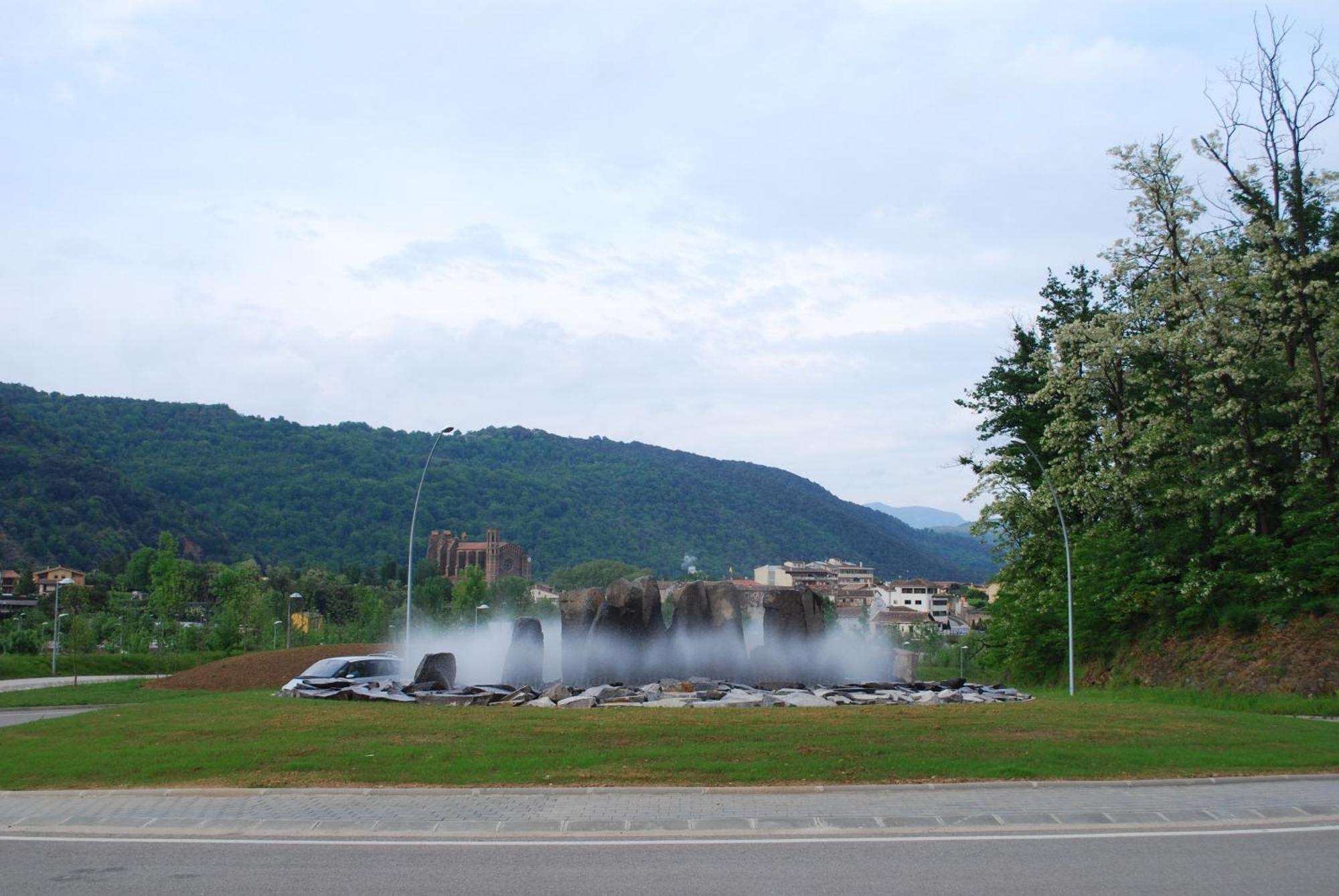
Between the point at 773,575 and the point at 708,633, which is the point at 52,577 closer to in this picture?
the point at 708,633

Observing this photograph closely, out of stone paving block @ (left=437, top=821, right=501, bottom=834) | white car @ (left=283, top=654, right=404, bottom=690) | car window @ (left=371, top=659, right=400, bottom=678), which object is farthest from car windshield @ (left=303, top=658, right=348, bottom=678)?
stone paving block @ (left=437, top=821, right=501, bottom=834)

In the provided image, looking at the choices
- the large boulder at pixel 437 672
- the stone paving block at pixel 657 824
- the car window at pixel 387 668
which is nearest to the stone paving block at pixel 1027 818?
the stone paving block at pixel 657 824

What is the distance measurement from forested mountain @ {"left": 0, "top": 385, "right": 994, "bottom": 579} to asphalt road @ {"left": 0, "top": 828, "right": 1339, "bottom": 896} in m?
102

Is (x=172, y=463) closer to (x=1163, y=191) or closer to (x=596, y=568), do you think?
(x=596, y=568)

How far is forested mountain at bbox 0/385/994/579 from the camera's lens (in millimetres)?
103375

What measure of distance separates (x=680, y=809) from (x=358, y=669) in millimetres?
17202

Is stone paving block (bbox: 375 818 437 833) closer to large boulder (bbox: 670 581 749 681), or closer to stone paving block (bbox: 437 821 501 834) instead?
stone paving block (bbox: 437 821 501 834)

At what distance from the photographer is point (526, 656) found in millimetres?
30062

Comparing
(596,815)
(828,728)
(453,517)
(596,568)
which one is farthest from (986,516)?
(453,517)

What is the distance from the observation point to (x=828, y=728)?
1781cm

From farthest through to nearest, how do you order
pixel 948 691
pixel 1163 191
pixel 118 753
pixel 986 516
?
pixel 986 516 → pixel 1163 191 → pixel 948 691 → pixel 118 753

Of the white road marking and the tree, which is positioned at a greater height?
the tree

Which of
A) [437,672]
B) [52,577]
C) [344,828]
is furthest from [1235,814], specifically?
[52,577]

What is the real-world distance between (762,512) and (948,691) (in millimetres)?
171781
